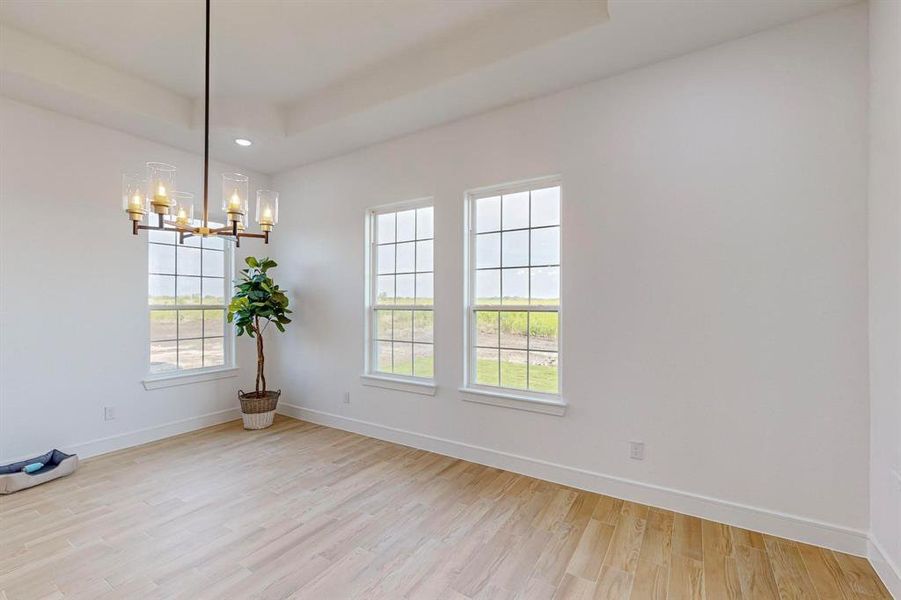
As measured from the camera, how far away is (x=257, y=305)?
4.21 meters

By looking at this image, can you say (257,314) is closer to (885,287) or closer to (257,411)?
(257,411)

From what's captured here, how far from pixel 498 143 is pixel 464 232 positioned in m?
0.77

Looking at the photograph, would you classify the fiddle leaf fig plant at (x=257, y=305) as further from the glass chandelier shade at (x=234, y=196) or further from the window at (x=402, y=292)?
the glass chandelier shade at (x=234, y=196)

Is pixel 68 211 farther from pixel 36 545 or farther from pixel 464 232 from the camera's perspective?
pixel 464 232

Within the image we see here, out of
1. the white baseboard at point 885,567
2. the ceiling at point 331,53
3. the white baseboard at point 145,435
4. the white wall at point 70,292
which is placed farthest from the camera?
the white baseboard at point 145,435

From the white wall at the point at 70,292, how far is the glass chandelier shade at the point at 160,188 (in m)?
1.96

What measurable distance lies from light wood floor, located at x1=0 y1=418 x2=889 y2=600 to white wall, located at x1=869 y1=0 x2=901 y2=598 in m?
0.28

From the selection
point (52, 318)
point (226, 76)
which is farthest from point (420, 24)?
point (52, 318)

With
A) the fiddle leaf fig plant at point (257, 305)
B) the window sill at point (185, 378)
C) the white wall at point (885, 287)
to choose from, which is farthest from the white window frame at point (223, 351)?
the white wall at point (885, 287)

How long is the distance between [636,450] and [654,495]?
293mm

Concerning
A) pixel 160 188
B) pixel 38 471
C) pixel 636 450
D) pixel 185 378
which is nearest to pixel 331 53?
pixel 160 188

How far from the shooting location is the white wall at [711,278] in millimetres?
2217

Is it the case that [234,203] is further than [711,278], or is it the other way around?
[711,278]

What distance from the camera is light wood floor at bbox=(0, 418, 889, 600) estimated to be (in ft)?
6.33
